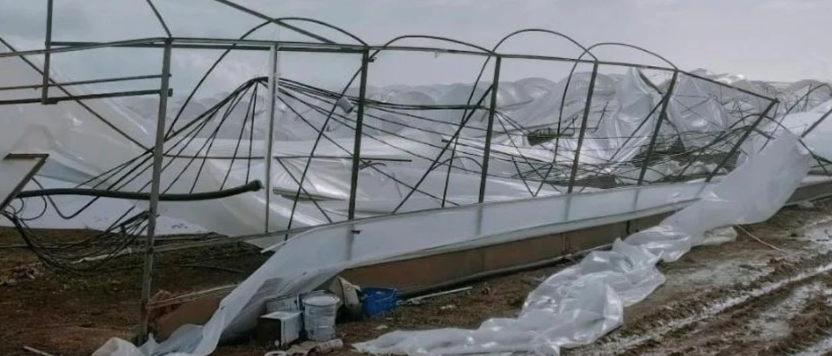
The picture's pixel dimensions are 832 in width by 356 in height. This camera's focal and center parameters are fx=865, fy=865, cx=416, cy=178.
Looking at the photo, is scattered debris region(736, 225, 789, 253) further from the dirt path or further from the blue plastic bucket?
the blue plastic bucket

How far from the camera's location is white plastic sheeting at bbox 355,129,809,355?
5340 mm

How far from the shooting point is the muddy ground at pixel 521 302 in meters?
5.42

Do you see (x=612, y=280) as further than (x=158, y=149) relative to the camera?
Yes

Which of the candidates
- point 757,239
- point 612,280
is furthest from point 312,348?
point 757,239

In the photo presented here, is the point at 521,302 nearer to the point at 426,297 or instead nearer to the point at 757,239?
the point at 426,297

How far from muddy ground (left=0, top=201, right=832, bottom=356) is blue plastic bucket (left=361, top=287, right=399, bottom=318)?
0.09 metres

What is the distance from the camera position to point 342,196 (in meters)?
8.54

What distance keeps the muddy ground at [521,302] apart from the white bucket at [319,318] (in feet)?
0.62

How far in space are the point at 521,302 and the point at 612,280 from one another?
0.85 metres

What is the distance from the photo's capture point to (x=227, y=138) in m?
10.6

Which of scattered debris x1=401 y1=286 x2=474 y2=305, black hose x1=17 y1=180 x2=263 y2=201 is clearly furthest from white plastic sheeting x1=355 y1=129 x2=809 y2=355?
black hose x1=17 y1=180 x2=263 y2=201

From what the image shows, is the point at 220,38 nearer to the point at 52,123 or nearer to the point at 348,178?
the point at 52,123

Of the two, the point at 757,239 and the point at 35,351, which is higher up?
the point at 757,239

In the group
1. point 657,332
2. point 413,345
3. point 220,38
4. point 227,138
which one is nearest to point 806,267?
point 657,332
